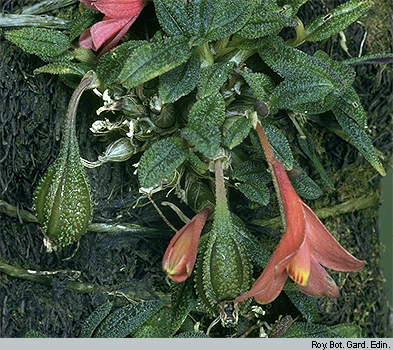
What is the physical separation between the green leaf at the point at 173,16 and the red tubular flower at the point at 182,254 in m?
0.27

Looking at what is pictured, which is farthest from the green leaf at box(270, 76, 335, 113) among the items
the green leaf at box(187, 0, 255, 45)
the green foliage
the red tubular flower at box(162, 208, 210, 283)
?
the red tubular flower at box(162, 208, 210, 283)

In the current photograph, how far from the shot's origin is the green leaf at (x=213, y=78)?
716mm

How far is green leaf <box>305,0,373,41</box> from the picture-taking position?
0.80 m

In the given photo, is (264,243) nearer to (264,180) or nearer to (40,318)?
(264,180)

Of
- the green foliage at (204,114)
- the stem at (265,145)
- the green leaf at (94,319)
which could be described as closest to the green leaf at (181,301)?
the green foliage at (204,114)

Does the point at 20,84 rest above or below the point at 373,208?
above

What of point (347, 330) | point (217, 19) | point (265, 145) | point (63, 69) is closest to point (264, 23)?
point (217, 19)

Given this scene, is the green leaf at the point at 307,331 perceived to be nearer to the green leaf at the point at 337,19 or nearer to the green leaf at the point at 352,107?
the green leaf at the point at 352,107

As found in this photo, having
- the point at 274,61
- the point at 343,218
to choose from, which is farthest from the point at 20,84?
the point at 343,218

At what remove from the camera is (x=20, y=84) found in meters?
0.83

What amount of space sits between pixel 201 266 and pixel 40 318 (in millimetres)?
291

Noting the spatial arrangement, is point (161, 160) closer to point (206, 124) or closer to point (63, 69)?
point (206, 124)

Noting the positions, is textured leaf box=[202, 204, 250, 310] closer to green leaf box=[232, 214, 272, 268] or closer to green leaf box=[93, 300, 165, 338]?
green leaf box=[232, 214, 272, 268]

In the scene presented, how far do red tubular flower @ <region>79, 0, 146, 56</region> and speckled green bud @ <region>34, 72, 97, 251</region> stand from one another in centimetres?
5
